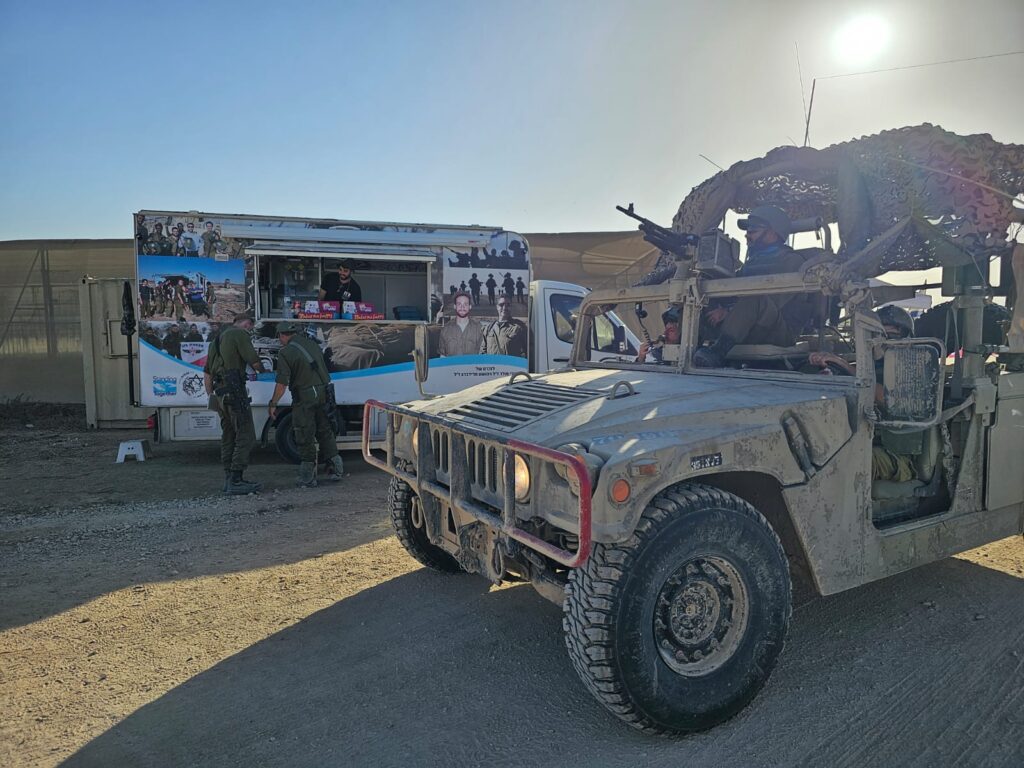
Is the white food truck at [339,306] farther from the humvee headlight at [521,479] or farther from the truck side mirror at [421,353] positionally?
the humvee headlight at [521,479]

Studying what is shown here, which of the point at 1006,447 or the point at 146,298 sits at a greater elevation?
the point at 146,298

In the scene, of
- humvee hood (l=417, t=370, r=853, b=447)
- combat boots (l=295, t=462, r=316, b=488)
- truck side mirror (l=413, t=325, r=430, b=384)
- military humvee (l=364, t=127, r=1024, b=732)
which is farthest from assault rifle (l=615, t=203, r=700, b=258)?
combat boots (l=295, t=462, r=316, b=488)

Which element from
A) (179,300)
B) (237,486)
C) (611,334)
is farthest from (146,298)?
(611,334)

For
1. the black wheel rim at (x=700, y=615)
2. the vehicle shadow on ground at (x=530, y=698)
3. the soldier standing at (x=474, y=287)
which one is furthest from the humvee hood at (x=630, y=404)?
the soldier standing at (x=474, y=287)

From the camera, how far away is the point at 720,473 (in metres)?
3.01

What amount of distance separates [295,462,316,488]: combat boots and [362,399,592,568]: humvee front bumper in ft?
11.0

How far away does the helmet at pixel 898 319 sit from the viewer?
403 cm

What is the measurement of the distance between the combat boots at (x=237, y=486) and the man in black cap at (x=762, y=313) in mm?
4871

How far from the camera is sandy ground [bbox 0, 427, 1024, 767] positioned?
2703 millimetres

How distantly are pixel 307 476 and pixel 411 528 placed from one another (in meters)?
3.36

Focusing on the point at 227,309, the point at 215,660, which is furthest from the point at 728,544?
the point at 227,309

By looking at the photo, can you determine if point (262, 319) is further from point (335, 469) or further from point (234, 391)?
point (335, 469)

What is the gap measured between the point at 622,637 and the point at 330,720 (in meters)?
1.31

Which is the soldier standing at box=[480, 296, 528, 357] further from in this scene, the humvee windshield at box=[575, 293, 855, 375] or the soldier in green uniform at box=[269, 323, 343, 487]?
the humvee windshield at box=[575, 293, 855, 375]
